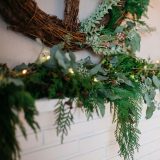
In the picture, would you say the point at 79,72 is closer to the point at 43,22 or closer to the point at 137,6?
the point at 43,22

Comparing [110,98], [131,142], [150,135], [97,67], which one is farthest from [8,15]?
[150,135]

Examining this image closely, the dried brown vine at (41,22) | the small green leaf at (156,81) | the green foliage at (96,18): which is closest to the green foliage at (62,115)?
the dried brown vine at (41,22)

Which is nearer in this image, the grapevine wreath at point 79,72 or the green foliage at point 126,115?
the grapevine wreath at point 79,72

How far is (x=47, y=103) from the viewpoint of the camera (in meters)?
1.04

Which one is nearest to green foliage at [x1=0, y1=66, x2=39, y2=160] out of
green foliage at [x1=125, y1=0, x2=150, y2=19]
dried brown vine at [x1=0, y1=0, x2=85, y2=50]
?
dried brown vine at [x1=0, y1=0, x2=85, y2=50]

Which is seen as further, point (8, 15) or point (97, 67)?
point (97, 67)

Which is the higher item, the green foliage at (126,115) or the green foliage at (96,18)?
the green foliage at (96,18)

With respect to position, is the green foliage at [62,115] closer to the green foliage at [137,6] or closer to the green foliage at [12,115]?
the green foliage at [12,115]

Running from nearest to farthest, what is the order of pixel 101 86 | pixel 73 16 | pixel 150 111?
pixel 101 86 → pixel 73 16 → pixel 150 111

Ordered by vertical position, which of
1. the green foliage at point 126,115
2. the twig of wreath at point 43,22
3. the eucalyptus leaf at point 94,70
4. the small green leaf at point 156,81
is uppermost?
the twig of wreath at point 43,22

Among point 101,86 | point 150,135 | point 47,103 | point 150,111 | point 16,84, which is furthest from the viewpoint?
point 150,135

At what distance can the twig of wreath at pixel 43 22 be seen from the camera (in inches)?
43.9

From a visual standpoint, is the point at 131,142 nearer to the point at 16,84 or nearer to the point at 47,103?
the point at 47,103

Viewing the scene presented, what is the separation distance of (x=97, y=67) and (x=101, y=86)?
0.31 ft
